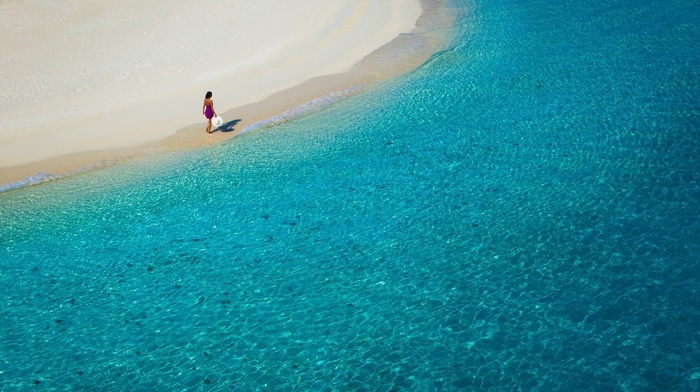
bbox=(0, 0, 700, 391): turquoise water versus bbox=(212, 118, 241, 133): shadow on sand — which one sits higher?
bbox=(212, 118, 241, 133): shadow on sand

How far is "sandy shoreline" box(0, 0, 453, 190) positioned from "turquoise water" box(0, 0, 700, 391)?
64cm

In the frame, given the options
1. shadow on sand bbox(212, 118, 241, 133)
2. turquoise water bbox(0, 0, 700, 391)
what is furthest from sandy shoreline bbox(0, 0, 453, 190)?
turquoise water bbox(0, 0, 700, 391)

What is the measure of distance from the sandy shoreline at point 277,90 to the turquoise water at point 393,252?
2.09 ft

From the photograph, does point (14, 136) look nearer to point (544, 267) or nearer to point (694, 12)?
point (544, 267)

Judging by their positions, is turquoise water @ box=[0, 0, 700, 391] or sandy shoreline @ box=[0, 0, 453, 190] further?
sandy shoreline @ box=[0, 0, 453, 190]

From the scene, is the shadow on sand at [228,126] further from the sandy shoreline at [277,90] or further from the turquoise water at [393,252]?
the turquoise water at [393,252]

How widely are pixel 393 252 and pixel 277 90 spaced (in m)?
8.76

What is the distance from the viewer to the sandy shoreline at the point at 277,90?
50.8 feet

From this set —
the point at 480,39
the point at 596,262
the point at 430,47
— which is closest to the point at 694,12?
the point at 480,39

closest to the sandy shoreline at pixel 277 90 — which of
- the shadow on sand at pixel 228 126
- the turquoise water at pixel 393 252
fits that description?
the shadow on sand at pixel 228 126

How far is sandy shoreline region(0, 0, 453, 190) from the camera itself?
15492mm

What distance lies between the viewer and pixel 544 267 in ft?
35.4

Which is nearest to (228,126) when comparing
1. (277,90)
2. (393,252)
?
(277,90)

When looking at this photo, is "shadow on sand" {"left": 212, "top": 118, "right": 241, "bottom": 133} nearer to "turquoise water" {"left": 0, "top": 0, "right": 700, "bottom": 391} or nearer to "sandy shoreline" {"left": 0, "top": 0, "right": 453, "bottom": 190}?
"sandy shoreline" {"left": 0, "top": 0, "right": 453, "bottom": 190}
